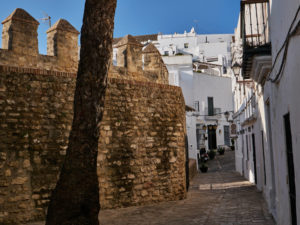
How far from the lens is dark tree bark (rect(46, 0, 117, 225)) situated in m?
5.14

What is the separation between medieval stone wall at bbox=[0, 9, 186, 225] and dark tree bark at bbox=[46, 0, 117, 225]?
2.74m

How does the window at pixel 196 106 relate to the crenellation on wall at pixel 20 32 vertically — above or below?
above

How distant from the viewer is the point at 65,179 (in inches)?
205

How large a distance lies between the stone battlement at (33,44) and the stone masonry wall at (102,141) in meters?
2.00

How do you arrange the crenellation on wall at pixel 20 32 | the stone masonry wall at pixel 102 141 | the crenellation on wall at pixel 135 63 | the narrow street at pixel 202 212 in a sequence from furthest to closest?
the crenellation on wall at pixel 135 63 → the crenellation on wall at pixel 20 32 → the narrow street at pixel 202 212 → the stone masonry wall at pixel 102 141

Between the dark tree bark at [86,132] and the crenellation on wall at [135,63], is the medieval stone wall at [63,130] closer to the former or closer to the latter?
the crenellation on wall at [135,63]

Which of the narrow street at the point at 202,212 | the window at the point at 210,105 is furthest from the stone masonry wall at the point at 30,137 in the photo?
the window at the point at 210,105

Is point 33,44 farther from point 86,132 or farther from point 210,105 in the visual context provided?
point 210,105

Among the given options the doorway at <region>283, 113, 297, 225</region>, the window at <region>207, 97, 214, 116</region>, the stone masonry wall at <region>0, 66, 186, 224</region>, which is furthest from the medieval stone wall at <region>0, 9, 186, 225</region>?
the window at <region>207, 97, 214, 116</region>

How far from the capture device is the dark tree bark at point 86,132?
5137mm

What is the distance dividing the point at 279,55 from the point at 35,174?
5514mm

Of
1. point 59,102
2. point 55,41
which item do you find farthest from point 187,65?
point 59,102

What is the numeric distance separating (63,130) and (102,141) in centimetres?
117

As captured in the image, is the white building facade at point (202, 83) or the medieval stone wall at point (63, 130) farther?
the white building facade at point (202, 83)
